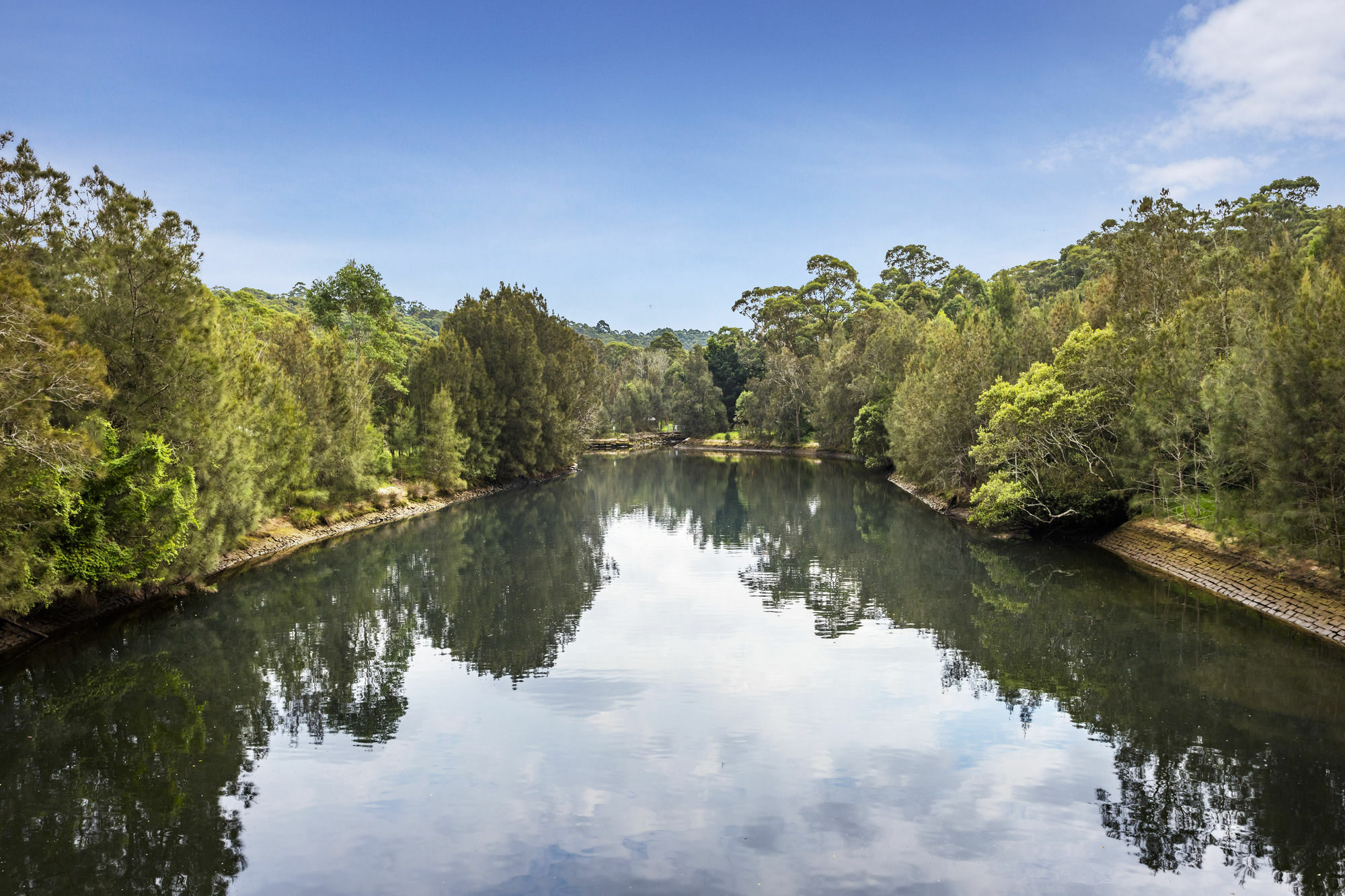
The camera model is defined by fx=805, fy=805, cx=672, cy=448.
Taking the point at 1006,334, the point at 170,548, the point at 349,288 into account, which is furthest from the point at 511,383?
the point at 170,548

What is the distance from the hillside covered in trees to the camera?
20.3 meters

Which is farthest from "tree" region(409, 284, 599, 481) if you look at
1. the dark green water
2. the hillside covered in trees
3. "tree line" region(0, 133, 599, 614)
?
the dark green water

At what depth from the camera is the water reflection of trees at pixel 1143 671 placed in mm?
12180

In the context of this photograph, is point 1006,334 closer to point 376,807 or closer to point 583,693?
point 583,693

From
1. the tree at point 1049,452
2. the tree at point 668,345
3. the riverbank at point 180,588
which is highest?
the tree at point 668,345

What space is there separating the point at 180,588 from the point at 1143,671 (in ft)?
95.3

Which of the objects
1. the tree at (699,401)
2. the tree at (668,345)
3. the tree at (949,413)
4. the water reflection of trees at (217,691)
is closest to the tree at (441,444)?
the water reflection of trees at (217,691)

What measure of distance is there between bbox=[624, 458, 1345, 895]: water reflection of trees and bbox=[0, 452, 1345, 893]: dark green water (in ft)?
0.30

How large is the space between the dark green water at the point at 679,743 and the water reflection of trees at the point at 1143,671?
0.30 ft

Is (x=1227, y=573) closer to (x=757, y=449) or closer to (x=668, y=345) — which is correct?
(x=757, y=449)

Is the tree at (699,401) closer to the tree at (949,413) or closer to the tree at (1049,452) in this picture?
the tree at (949,413)

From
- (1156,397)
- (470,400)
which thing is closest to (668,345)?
(470,400)

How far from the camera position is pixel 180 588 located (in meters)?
27.1

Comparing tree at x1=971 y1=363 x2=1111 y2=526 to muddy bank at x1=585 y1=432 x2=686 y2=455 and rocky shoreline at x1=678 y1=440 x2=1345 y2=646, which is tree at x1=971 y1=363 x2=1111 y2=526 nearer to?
rocky shoreline at x1=678 y1=440 x2=1345 y2=646
